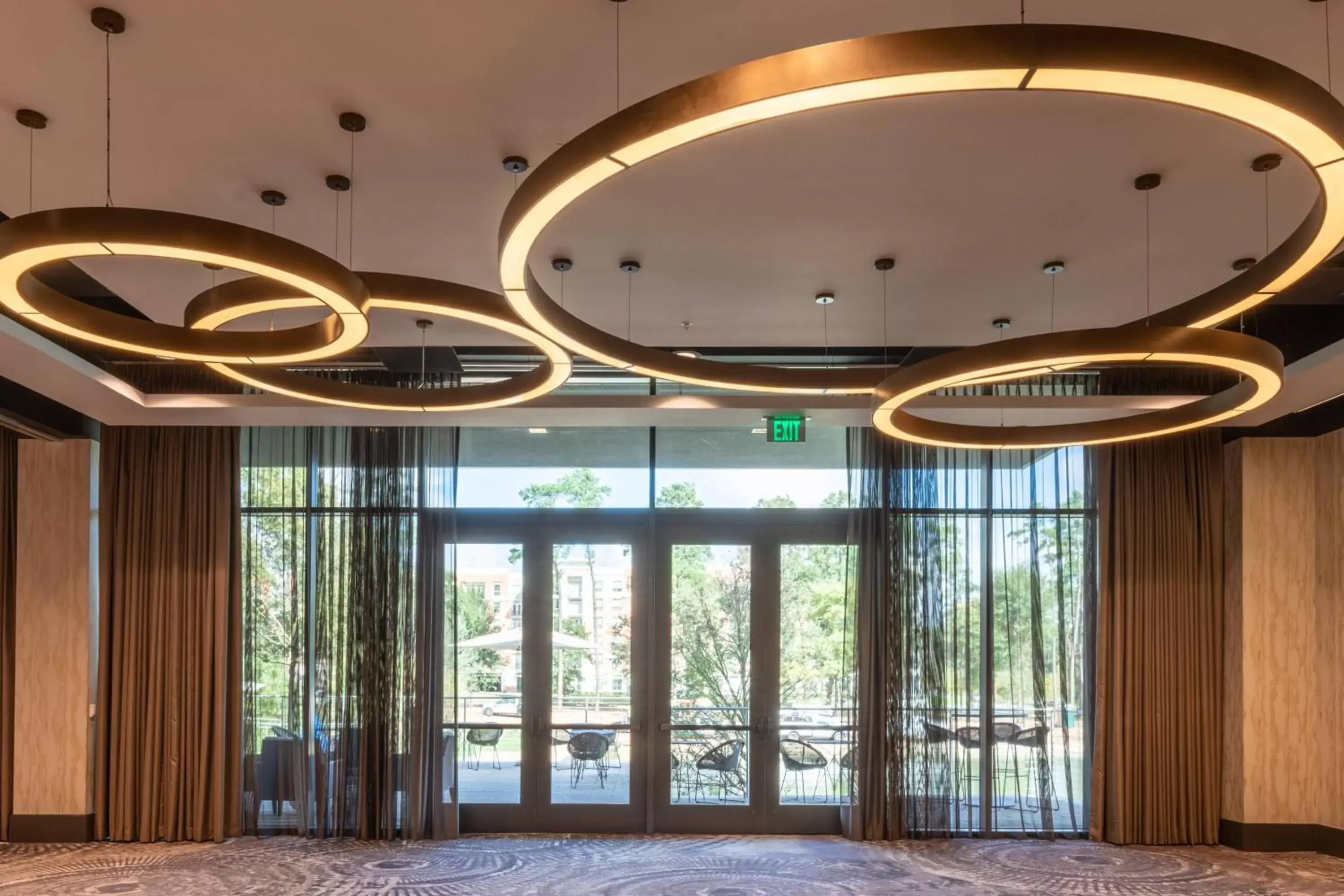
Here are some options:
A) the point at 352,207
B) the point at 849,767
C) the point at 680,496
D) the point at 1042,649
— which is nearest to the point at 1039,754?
the point at 1042,649

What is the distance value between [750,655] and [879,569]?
133 cm

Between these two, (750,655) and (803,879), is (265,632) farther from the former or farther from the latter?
(803,879)

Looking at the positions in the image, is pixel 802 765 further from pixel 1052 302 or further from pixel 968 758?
pixel 1052 302

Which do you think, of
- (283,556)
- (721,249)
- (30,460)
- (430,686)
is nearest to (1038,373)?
(721,249)

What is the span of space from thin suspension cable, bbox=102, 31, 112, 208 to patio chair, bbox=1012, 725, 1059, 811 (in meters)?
7.66

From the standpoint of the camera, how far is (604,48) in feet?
11.8

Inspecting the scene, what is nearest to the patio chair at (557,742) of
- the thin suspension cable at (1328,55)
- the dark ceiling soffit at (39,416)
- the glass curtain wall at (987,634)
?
the glass curtain wall at (987,634)

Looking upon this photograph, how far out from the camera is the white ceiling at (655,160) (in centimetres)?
344

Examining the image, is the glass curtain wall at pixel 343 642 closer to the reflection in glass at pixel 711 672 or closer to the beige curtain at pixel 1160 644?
the reflection in glass at pixel 711 672

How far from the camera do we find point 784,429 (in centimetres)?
771

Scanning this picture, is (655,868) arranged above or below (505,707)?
below

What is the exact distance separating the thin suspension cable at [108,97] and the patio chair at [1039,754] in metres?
Answer: 7.66

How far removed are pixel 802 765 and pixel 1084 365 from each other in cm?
512

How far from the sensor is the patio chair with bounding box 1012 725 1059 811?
8.62 metres
